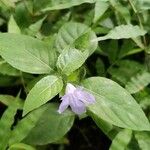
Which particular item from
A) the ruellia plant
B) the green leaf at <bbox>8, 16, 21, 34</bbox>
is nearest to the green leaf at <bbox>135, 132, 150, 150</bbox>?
the ruellia plant

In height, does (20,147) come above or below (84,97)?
below

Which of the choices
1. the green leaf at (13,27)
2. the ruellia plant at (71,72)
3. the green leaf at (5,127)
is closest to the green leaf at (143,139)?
the ruellia plant at (71,72)

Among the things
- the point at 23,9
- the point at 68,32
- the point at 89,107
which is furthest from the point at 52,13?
the point at 89,107

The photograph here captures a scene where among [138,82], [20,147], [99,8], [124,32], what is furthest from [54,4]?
[20,147]

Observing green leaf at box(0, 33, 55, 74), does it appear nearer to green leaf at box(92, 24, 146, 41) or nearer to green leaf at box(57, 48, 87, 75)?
green leaf at box(57, 48, 87, 75)

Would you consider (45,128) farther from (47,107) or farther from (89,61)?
(89,61)

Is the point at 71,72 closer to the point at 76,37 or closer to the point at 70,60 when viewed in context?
the point at 70,60

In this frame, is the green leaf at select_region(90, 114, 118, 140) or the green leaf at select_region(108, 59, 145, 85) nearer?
the green leaf at select_region(90, 114, 118, 140)
